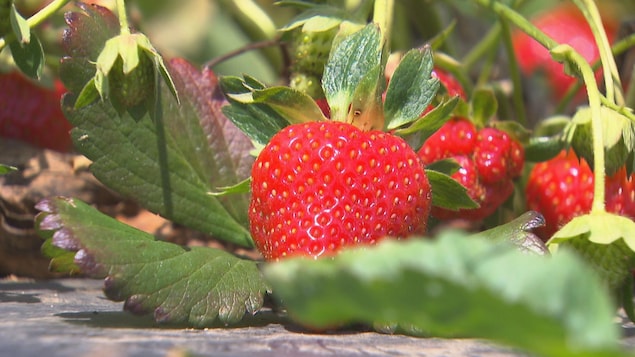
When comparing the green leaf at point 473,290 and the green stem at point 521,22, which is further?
the green stem at point 521,22

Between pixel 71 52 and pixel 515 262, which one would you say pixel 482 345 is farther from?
pixel 71 52

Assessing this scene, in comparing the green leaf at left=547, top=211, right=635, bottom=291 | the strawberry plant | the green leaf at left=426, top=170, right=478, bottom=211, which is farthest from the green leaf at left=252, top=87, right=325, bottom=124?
the green leaf at left=547, top=211, right=635, bottom=291

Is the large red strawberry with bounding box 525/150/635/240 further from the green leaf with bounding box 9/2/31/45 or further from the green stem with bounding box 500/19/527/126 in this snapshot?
the green leaf with bounding box 9/2/31/45

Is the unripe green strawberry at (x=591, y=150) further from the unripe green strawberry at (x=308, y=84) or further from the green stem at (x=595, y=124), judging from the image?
the unripe green strawberry at (x=308, y=84)

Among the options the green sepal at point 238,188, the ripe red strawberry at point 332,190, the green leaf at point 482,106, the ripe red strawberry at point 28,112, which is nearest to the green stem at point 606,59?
the green leaf at point 482,106

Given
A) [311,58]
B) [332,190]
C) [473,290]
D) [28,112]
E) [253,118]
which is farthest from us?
[28,112]

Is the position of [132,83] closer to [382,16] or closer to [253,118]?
[253,118]

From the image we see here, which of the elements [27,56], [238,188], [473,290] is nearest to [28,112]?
[27,56]
